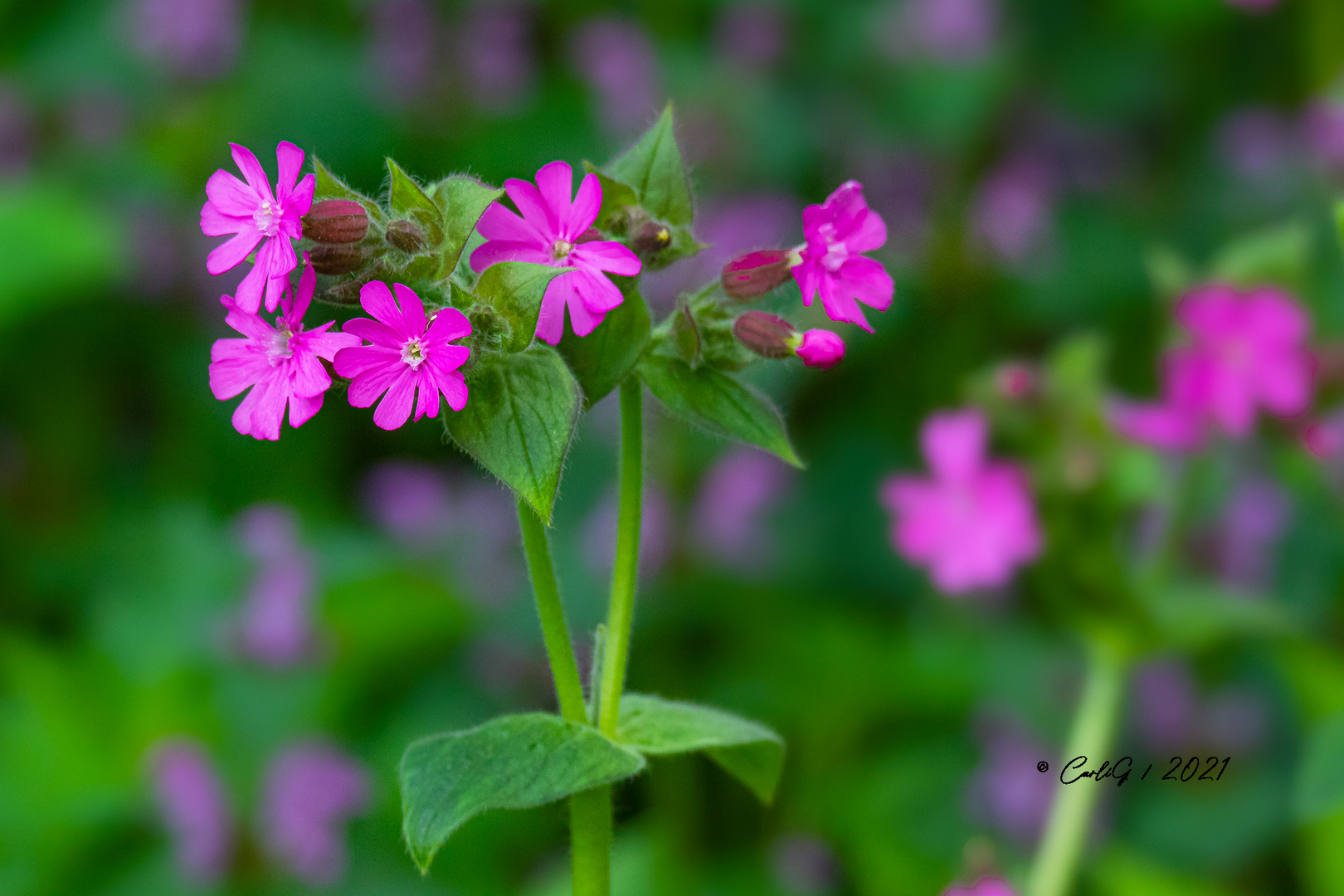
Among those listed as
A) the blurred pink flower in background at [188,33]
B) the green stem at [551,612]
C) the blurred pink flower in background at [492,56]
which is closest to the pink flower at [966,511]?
the green stem at [551,612]

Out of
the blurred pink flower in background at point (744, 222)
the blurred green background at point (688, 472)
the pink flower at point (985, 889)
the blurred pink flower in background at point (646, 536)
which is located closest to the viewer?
the pink flower at point (985, 889)

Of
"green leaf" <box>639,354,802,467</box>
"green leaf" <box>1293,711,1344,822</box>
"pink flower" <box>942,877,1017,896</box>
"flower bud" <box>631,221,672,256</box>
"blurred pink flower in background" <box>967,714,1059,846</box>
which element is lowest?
"blurred pink flower in background" <box>967,714,1059,846</box>

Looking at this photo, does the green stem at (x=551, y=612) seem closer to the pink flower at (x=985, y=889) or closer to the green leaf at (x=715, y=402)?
the green leaf at (x=715, y=402)

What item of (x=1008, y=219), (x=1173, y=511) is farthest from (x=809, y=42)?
(x=1173, y=511)

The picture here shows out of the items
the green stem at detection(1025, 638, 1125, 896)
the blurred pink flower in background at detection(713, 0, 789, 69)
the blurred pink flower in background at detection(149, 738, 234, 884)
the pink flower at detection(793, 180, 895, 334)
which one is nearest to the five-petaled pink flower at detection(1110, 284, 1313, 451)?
the green stem at detection(1025, 638, 1125, 896)

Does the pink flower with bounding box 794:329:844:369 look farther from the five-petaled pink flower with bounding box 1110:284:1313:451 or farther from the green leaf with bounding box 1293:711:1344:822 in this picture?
the five-petaled pink flower with bounding box 1110:284:1313:451

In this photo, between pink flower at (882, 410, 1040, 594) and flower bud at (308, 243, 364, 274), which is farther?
pink flower at (882, 410, 1040, 594)
